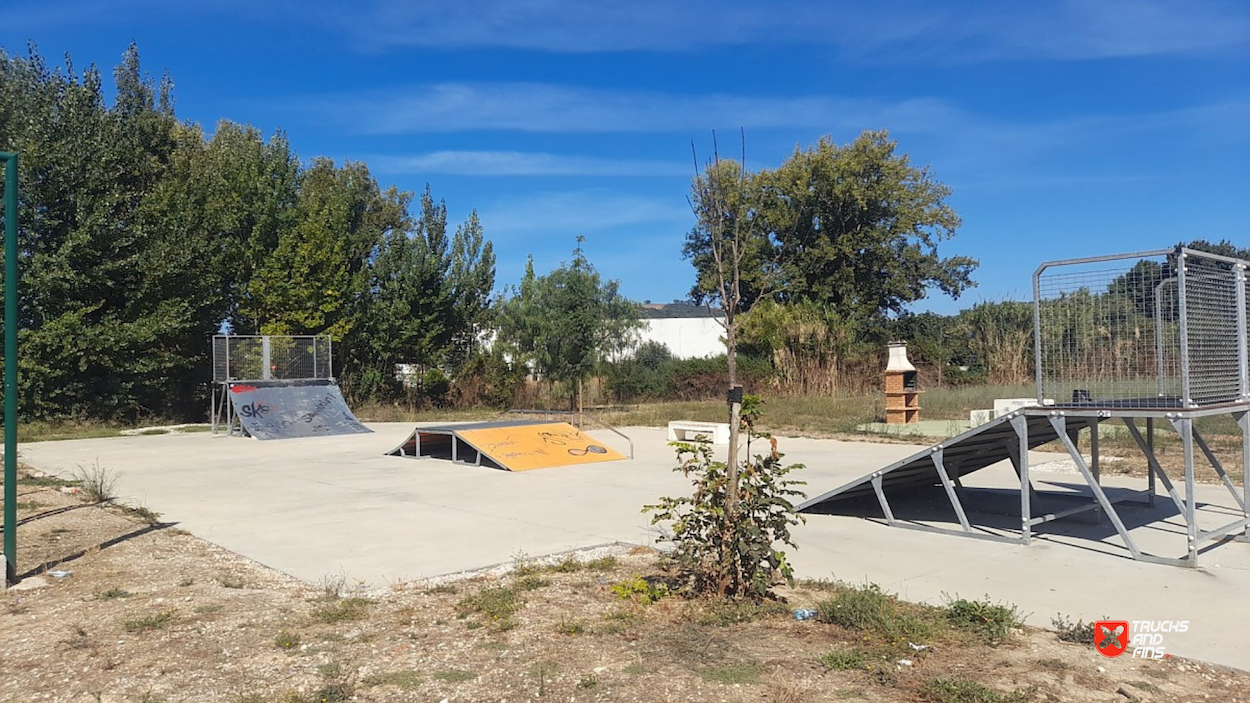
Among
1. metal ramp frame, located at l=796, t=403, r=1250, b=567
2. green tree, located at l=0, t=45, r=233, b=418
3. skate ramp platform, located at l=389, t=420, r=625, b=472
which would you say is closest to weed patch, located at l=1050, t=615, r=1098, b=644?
metal ramp frame, located at l=796, t=403, r=1250, b=567

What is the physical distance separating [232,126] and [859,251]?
2601cm

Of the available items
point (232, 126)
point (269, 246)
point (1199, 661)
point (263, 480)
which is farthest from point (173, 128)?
point (1199, 661)

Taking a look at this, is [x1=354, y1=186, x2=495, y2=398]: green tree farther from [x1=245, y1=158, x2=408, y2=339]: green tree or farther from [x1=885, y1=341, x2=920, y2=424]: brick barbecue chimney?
[x1=885, y1=341, x2=920, y2=424]: brick barbecue chimney

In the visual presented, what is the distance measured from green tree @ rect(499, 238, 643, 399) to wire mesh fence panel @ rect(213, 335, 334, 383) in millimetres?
6167

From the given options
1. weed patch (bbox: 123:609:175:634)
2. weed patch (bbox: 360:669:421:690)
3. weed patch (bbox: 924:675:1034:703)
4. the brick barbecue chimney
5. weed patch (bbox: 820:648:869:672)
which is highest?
the brick barbecue chimney

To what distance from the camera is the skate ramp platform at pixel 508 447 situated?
43.7ft

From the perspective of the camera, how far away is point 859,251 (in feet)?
116

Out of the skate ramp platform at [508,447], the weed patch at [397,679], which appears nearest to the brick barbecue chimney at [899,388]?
the skate ramp platform at [508,447]

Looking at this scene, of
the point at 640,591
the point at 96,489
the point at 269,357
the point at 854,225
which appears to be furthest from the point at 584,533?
the point at 854,225

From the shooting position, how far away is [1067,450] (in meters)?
7.44

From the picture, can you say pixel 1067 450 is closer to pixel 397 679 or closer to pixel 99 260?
pixel 397 679

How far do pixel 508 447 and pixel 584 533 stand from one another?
595cm

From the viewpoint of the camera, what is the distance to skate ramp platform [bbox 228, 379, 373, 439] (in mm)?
19453

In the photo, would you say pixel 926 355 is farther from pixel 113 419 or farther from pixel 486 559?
pixel 486 559
